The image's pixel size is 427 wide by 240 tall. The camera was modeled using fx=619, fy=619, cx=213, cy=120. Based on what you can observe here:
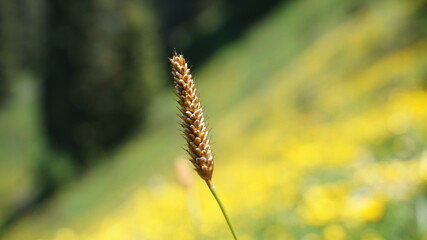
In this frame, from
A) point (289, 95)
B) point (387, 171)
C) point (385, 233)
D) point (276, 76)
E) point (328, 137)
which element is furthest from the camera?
A: point (276, 76)

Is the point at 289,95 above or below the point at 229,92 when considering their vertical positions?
above

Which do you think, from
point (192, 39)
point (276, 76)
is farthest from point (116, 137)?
point (192, 39)

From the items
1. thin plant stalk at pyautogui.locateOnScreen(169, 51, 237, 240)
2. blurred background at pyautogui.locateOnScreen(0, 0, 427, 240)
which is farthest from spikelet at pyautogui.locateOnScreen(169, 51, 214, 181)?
blurred background at pyautogui.locateOnScreen(0, 0, 427, 240)

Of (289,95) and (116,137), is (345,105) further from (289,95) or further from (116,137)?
(116,137)

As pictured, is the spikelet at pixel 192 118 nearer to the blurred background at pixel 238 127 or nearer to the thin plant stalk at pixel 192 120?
the thin plant stalk at pixel 192 120

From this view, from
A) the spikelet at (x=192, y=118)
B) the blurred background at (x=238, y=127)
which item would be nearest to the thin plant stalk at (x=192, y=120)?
the spikelet at (x=192, y=118)

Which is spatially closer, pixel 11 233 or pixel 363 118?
pixel 363 118
